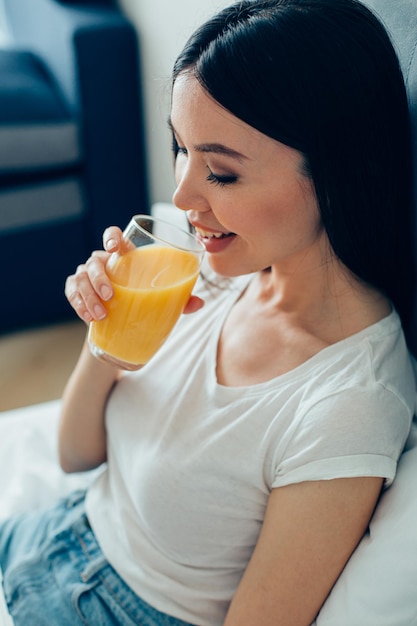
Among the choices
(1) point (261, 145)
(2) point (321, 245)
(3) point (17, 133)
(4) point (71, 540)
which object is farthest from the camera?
(3) point (17, 133)

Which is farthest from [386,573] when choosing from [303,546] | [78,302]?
[78,302]

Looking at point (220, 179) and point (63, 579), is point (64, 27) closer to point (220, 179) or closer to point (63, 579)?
point (220, 179)

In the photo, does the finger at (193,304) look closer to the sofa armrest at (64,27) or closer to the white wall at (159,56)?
the white wall at (159,56)

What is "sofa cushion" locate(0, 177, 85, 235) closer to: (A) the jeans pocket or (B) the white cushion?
(B) the white cushion

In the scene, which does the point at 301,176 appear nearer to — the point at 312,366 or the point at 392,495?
the point at 312,366

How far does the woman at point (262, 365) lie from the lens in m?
0.83

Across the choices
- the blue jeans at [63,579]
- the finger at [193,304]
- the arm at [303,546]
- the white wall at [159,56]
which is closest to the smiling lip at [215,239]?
the finger at [193,304]

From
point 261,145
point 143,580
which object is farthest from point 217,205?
point 143,580

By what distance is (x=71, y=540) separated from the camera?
1144 millimetres

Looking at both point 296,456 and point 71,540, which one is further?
point 71,540

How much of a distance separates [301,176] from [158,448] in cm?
45

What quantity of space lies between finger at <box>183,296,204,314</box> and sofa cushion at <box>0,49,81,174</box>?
4.56ft

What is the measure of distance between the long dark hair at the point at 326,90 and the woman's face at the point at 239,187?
19 mm

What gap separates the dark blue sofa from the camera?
222 centimetres
